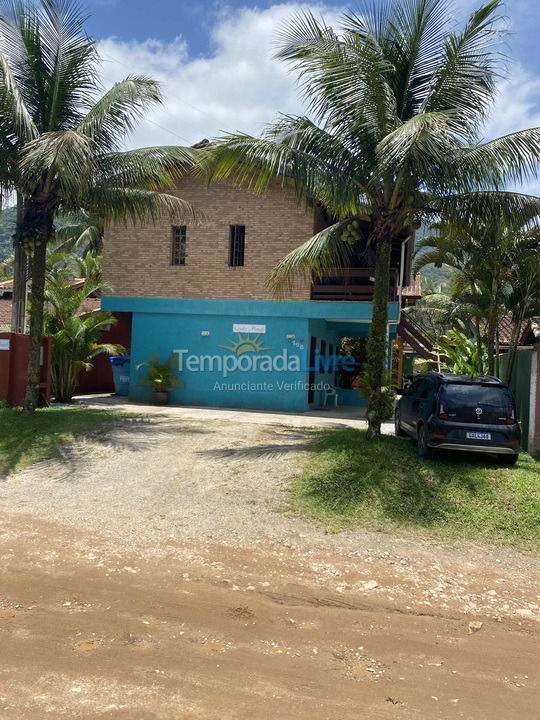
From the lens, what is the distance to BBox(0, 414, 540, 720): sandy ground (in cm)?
383

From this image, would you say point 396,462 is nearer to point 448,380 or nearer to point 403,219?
A: point 448,380

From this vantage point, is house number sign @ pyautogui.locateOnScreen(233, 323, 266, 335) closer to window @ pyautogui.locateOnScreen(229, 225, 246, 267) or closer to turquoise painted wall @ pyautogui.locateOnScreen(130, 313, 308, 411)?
turquoise painted wall @ pyautogui.locateOnScreen(130, 313, 308, 411)

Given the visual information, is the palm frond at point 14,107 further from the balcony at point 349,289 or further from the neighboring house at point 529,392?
the neighboring house at point 529,392

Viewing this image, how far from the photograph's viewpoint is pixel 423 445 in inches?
399

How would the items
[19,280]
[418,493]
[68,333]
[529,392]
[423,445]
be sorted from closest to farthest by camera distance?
[418,493] < [423,445] < [529,392] < [19,280] < [68,333]

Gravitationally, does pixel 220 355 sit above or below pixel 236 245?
below

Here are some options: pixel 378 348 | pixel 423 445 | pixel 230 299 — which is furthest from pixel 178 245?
pixel 423 445

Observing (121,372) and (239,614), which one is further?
(121,372)

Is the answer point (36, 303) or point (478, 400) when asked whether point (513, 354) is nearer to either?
point (478, 400)

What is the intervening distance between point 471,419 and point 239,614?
227 inches

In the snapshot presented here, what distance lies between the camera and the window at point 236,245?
723 inches

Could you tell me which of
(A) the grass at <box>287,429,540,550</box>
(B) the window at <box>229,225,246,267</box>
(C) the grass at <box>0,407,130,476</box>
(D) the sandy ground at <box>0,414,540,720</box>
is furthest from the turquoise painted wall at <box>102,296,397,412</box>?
(D) the sandy ground at <box>0,414,540,720</box>

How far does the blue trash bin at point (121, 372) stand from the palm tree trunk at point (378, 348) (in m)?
10.5

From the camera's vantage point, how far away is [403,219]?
11281 mm
